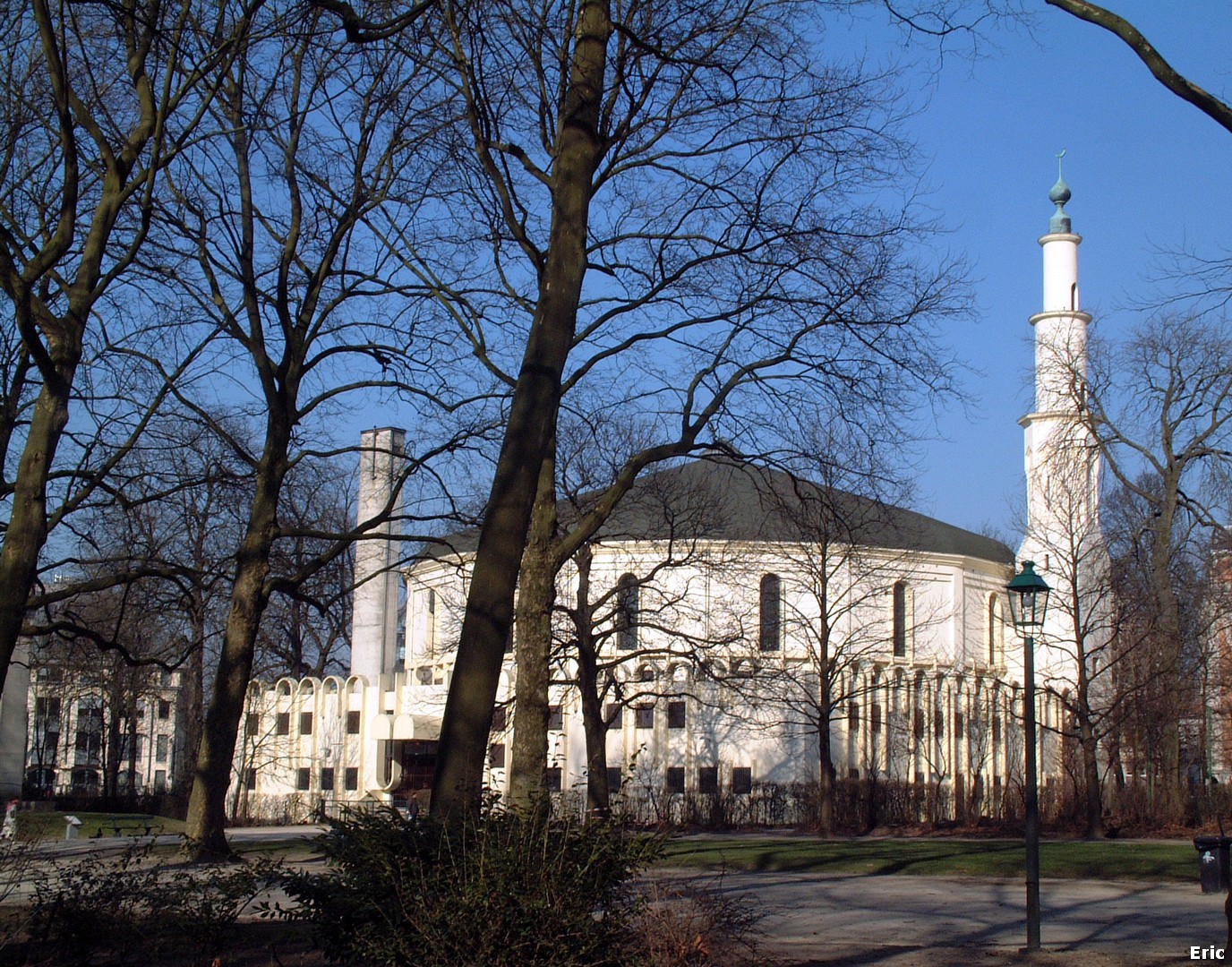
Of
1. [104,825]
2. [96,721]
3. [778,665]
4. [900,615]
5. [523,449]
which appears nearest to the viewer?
[523,449]

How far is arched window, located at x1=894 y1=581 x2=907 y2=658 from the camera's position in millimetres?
52125

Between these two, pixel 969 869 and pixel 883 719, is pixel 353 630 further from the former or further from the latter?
pixel 969 869

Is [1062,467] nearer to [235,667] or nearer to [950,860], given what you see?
[950,860]

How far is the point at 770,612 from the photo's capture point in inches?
1975

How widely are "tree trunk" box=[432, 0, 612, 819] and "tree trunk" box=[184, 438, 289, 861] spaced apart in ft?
34.5

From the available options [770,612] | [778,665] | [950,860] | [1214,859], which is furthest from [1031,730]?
[770,612]

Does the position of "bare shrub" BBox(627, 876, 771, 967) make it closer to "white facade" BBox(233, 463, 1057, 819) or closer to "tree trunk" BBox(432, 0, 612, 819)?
"tree trunk" BBox(432, 0, 612, 819)

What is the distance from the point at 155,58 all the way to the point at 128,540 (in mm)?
9638

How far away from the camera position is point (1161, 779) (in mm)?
40344

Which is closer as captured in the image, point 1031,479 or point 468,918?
point 468,918

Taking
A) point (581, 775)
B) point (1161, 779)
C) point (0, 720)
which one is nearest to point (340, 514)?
point (581, 775)

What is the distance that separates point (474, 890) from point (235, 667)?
13443mm

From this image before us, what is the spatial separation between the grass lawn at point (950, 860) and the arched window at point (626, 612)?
19.6 ft

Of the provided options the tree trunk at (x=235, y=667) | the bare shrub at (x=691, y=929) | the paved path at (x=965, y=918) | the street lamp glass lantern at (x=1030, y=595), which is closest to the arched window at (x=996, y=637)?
the paved path at (x=965, y=918)
